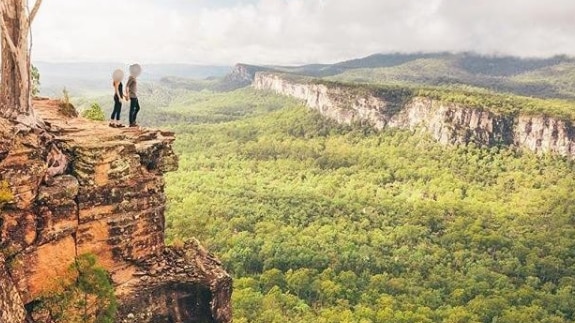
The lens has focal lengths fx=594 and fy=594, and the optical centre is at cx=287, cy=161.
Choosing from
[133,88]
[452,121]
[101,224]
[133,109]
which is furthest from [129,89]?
[452,121]

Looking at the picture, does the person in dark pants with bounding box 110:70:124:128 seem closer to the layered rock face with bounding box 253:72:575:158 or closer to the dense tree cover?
the dense tree cover

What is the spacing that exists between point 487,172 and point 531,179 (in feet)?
35.6

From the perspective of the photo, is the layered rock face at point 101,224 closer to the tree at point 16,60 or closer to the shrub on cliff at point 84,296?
the shrub on cliff at point 84,296

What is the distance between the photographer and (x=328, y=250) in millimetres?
Answer: 80375

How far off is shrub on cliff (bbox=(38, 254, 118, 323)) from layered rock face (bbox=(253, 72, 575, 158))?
132m

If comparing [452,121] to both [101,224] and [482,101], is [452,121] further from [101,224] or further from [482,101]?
[101,224]

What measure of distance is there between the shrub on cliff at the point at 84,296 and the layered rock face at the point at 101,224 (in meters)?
0.37

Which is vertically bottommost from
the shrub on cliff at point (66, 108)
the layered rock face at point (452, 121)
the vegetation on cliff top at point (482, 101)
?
the layered rock face at point (452, 121)

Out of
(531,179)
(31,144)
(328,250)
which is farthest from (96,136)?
(531,179)

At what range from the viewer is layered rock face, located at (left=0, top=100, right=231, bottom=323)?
16.7 m

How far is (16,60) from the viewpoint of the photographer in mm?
18266

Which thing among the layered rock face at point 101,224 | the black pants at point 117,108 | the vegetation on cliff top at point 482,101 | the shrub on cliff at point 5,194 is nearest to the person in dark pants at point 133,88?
the black pants at point 117,108

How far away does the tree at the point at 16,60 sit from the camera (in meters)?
18.0

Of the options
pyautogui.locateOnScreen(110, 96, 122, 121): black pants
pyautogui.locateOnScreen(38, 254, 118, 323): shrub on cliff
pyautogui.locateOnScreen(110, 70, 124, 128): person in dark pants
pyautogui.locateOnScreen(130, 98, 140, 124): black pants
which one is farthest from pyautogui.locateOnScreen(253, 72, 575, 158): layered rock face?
pyautogui.locateOnScreen(38, 254, 118, 323): shrub on cliff
